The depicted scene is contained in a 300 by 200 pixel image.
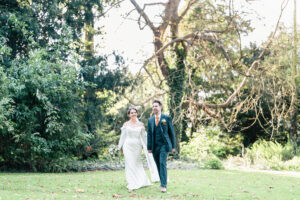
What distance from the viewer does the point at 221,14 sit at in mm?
16172

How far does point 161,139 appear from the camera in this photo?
7.59 metres

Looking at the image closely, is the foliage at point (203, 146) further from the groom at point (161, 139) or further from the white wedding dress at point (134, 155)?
the groom at point (161, 139)

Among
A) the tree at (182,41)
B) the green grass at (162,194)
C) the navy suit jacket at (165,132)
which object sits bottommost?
the green grass at (162,194)

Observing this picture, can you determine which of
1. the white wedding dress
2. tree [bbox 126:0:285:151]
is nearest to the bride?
the white wedding dress

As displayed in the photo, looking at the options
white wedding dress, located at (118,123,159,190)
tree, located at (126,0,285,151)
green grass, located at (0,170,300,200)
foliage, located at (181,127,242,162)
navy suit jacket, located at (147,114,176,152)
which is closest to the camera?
green grass, located at (0,170,300,200)

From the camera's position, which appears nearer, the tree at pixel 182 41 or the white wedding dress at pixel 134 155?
the white wedding dress at pixel 134 155

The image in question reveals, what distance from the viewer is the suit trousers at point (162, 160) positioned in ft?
24.3

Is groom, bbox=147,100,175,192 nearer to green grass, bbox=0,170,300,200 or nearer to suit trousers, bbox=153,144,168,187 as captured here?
suit trousers, bbox=153,144,168,187

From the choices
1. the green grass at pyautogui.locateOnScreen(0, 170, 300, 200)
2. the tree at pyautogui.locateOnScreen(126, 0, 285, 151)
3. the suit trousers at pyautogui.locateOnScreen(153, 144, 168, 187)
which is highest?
the tree at pyautogui.locateOnScreen(126, 0, 285, 151)

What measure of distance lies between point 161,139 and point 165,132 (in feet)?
0.60

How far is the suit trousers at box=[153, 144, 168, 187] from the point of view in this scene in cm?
740

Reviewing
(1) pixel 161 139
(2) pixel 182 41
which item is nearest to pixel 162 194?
(1) pixel 161 139

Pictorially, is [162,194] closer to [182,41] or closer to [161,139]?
[161,139]

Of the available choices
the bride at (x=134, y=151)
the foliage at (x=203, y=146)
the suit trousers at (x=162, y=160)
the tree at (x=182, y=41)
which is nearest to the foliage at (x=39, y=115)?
the bride at (x=134, y=151)
